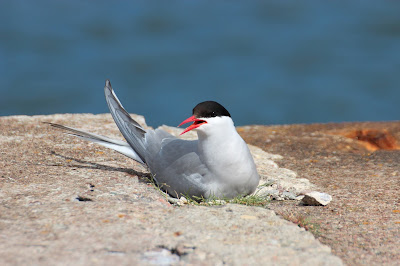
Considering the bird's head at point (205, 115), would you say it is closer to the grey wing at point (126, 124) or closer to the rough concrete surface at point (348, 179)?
the rough concrete surface at point (348, 179)

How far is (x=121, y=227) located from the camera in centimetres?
273

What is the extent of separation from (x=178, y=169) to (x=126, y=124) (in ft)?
2.48

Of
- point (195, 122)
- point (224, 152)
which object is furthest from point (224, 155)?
point (195, 122)

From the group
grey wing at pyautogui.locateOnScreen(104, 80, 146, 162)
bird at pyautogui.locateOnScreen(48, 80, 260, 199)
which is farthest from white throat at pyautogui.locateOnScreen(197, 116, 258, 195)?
grey wing at pyautogui.locateOnScreen(104, 80, 146, 162)

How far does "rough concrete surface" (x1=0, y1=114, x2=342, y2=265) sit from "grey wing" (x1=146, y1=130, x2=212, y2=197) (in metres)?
0.11

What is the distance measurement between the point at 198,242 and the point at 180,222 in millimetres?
270

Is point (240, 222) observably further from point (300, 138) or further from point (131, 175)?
point (300, 138)

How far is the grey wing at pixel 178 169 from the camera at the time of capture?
343cm

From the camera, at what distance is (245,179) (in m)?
3.41

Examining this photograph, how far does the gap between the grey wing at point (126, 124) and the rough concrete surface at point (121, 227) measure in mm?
225

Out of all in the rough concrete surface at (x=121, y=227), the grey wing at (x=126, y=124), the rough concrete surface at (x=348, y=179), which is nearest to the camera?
the rough concrete surface at (x=121, y=227)

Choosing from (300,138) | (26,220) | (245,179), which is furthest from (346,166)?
(26,220)

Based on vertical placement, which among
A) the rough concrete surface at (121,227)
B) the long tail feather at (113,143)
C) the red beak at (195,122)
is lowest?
the rough concrete surface at (121,227)

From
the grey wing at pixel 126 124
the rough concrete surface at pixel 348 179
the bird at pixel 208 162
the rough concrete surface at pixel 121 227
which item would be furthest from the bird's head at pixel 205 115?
the grey wing at pixel 126 124
